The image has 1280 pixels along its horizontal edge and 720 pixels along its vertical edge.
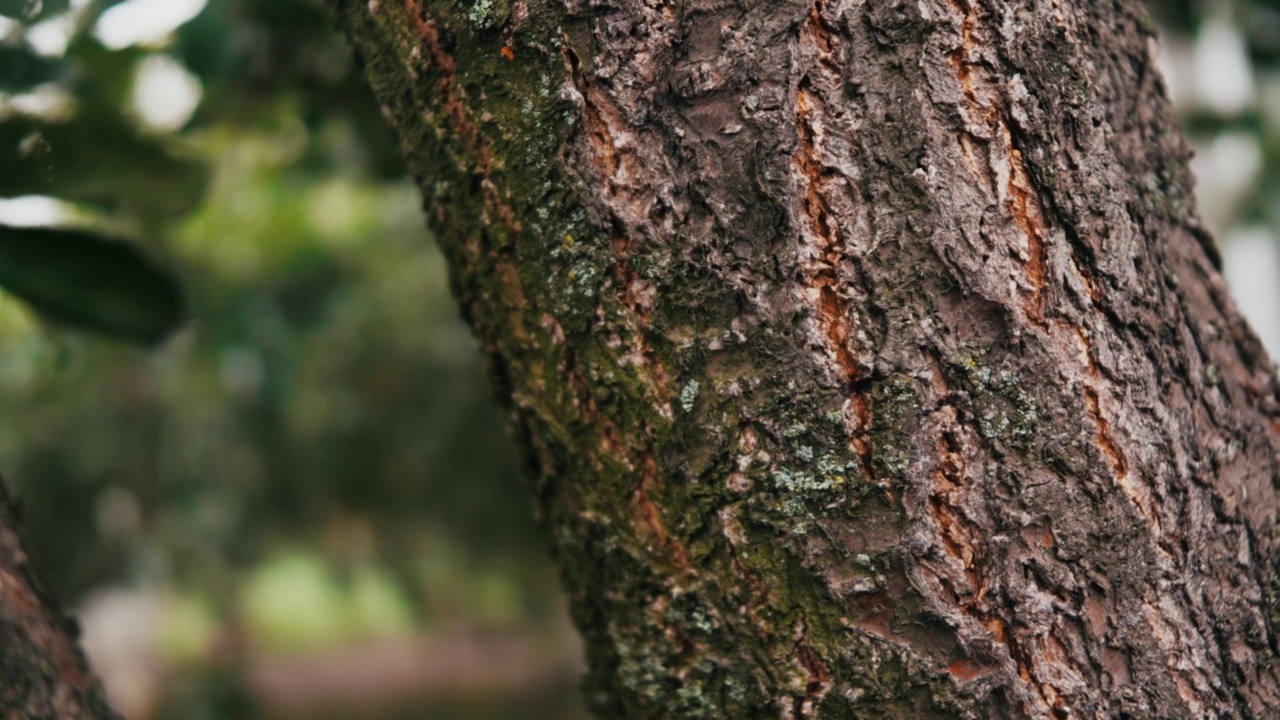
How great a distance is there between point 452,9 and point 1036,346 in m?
0.52

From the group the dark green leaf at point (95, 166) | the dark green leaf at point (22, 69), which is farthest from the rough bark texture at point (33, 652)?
the dark green leaf at point (22, 69)

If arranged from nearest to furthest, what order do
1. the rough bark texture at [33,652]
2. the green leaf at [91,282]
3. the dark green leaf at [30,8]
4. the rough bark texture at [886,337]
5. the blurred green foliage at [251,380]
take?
the rough bark texture at [886,337]
the rough bark texture at [33,652]
the green leaf at [91,282]
the dark green leaf at [30,8]
the blurred green foliage at [251,380]

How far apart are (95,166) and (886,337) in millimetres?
1015

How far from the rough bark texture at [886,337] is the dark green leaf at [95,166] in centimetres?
61

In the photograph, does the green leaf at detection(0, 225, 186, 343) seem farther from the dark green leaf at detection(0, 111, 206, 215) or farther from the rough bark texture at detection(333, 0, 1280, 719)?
the rough bark texture at detection(333, 0, 1280, 719)

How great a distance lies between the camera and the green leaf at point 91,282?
110 cm

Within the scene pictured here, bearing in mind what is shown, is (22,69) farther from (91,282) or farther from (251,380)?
(251,380)

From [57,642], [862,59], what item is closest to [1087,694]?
[862,59]

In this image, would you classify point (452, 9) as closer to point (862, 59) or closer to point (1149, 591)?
point (862, 59)

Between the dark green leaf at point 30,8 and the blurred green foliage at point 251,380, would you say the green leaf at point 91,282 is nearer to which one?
the blurred green foliage at point 251,380

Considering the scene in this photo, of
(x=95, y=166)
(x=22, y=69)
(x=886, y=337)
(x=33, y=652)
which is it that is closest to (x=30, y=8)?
(x=22, y=69)

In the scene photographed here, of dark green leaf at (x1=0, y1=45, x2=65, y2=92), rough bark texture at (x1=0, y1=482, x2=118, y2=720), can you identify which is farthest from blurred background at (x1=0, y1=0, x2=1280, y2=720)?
rough bark texture at (x1=0, y1=482, x2=118, y2=720)

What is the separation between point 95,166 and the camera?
3.97 feet

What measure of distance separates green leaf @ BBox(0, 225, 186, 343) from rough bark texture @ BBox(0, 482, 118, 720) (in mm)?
241
